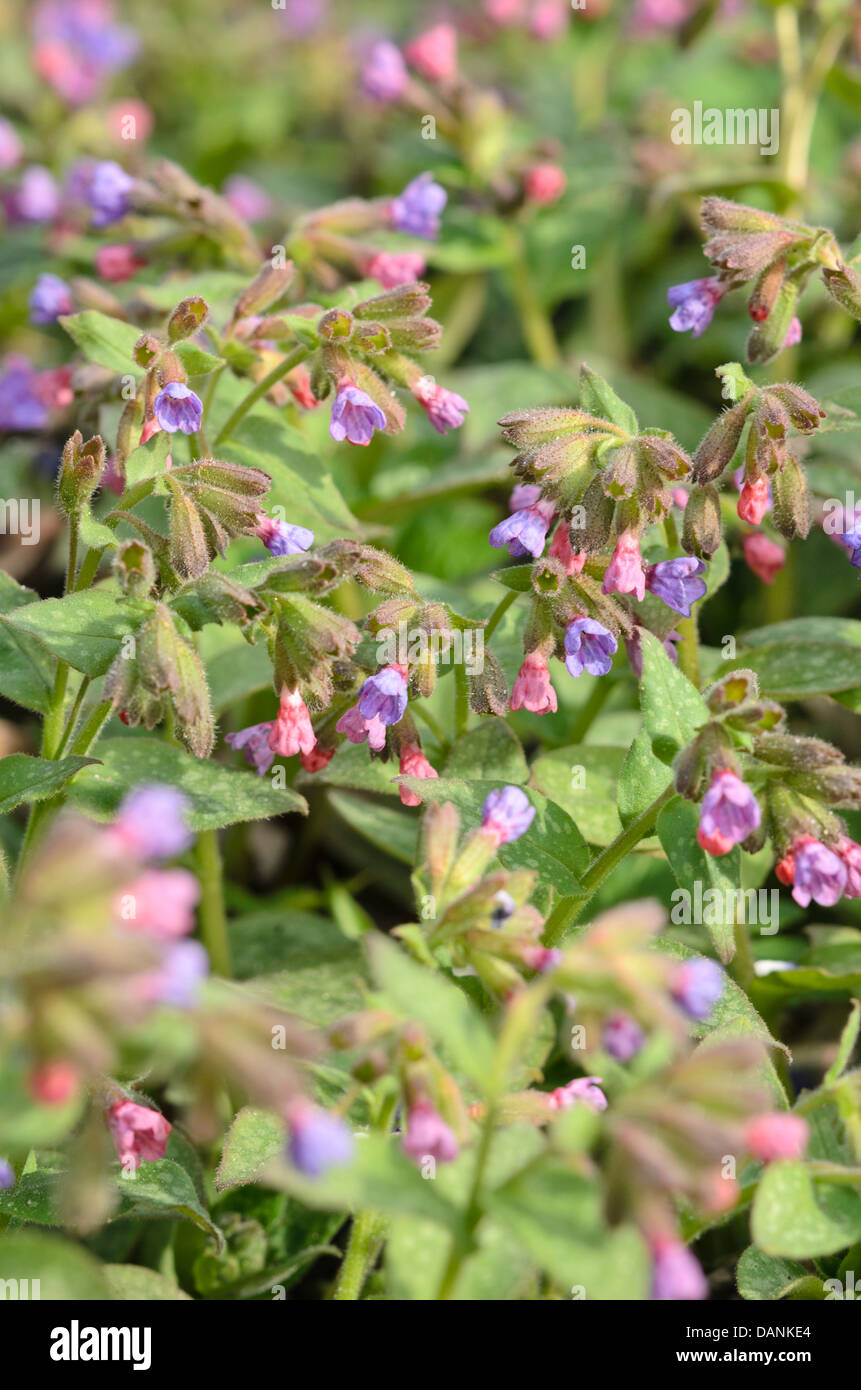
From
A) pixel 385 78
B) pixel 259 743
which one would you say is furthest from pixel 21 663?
pixel 385 78

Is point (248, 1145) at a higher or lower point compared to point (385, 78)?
lower

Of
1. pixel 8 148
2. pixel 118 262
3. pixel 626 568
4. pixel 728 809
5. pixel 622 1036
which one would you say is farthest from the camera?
pixel 8 148

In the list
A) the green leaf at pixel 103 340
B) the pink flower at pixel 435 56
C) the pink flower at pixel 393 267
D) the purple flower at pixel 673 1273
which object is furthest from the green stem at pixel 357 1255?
the pink flower at pixel 435 56

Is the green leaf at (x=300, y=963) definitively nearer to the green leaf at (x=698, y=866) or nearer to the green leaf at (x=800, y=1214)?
the green leaf at (x=698, y=866)

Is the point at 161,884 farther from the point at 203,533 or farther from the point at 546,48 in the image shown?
the point at 546,48

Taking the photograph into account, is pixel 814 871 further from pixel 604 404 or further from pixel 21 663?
pixel 21 663
